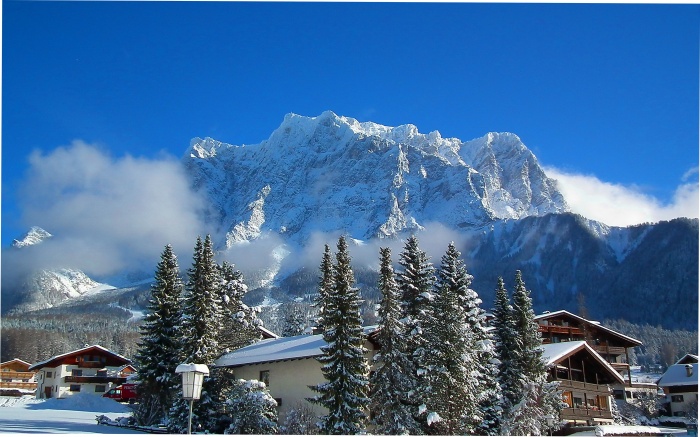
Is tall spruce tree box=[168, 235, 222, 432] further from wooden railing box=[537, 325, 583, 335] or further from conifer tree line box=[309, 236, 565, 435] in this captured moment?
wooden railing box=[537, 325, 583, 335]

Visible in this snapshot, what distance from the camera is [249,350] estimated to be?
41219mm

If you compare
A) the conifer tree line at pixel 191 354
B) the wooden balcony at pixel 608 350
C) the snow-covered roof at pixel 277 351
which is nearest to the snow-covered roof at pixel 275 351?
the snow-covered roof at pixel 277 351

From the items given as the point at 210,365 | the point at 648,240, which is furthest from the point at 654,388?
the point at 648,240

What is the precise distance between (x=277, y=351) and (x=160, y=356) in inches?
292

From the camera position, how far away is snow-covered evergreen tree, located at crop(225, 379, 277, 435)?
103ft

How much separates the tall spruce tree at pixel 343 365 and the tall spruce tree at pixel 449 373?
9.88 feet

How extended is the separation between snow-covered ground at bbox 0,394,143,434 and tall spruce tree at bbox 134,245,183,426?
10.5ft

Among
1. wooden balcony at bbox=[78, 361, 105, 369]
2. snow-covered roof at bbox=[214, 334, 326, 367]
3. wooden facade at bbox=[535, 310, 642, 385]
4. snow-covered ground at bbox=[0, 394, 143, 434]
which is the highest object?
wooden facade at bbox=[535, 310, 642, 385]

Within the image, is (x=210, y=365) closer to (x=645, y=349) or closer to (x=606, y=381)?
(x=606, y=381)

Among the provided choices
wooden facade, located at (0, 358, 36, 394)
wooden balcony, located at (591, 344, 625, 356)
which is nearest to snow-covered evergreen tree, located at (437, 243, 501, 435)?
wooden balcony, located at (591, 344, 625, 356)

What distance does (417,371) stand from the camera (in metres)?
30.8

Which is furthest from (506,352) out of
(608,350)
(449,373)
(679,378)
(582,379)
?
(608,350)

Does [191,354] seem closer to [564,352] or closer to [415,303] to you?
[415,303]

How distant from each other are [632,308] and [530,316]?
6154 inches
